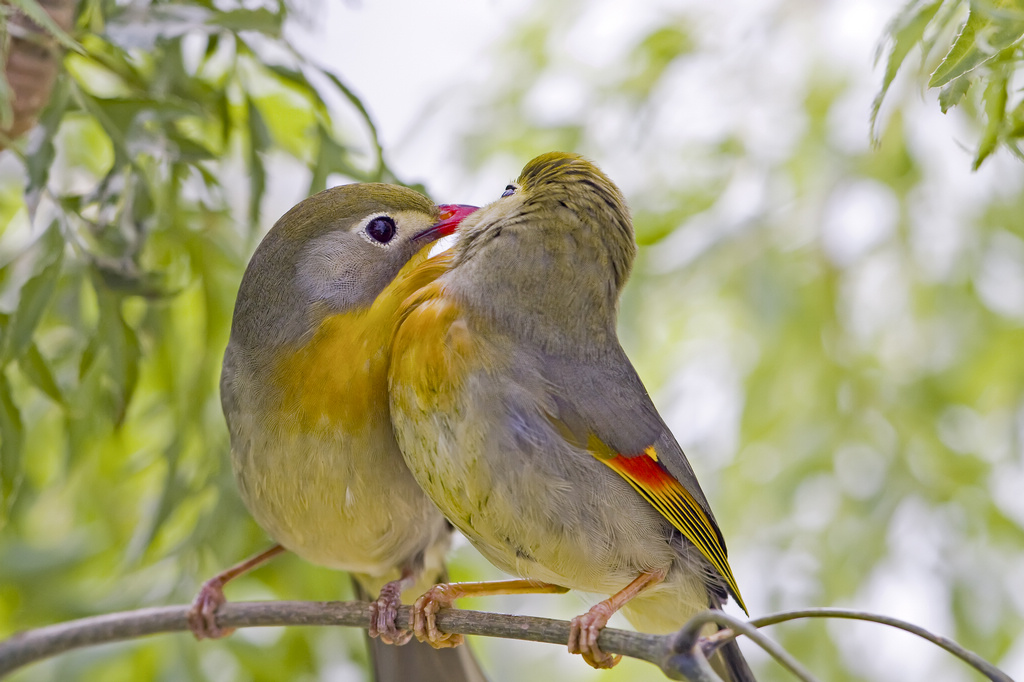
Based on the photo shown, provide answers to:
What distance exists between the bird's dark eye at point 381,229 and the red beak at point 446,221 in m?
0.04

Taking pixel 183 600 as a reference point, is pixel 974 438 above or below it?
above

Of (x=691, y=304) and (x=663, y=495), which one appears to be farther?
(x=691, y=304)

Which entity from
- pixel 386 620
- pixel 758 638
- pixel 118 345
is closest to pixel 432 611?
pixel 386 620

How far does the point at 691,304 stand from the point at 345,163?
5.21ft

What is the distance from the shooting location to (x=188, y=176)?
1.83 meters

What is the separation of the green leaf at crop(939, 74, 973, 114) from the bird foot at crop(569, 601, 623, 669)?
0.68m

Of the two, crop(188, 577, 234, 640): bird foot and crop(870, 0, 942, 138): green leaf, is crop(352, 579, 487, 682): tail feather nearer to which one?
crop(188, 577, 234, 640): bird foot

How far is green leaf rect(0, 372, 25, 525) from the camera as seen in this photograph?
147 centimetres

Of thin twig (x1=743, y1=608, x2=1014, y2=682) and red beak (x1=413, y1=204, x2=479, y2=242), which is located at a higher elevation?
red beak (x1=413, y1=204, x2=479, y2=242)

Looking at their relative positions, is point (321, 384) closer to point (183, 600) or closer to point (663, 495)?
point (663, 495)

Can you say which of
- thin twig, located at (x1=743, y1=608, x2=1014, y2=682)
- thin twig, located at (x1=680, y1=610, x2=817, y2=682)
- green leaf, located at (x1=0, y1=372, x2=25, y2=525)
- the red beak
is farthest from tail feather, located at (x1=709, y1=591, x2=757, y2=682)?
green leaf, located at (x1=0, y1=372, x2=25, y2=525)

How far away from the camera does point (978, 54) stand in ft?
3.25

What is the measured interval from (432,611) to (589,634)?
229 mm

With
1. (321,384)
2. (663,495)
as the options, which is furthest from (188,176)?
A: (663,495)
